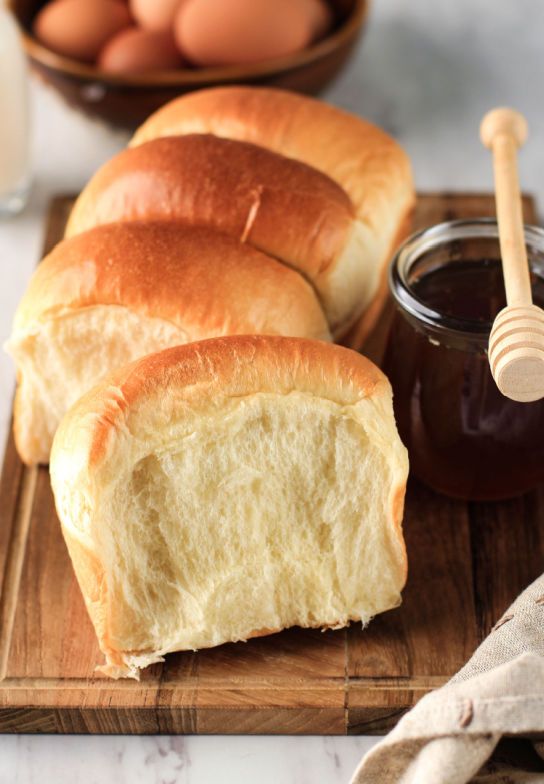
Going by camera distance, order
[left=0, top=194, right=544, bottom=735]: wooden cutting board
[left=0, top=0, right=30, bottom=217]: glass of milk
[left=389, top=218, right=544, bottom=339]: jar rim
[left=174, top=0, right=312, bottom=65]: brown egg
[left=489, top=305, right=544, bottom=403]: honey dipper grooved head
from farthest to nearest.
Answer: [left=174, top=0, right=312, bottom=65]: brown egg < [left=0, top=0, right=30, bottom=217]: glass of milk < [left=389, top=218, right=544, bottom=339]: jar rim < [left=0, top=194, right=544, bottom=735]: wooden cutting board < [left=489, top=305, right=544, bottom=403]: honey dipper grooved head

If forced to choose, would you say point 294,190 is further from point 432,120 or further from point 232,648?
point 432,120

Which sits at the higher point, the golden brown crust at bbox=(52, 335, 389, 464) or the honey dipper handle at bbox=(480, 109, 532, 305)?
the honey dipper handle at bbox=(480, 109, 532, 305)

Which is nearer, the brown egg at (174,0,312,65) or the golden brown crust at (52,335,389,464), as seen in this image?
the golden brown crust at (52,335,389,464)

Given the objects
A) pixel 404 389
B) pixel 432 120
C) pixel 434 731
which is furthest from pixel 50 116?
pixel 434 731

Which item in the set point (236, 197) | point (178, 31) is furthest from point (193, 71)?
point (236, 197)

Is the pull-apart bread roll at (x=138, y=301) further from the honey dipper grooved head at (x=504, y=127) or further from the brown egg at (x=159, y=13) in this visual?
the brown egg at (x=159, y=13)

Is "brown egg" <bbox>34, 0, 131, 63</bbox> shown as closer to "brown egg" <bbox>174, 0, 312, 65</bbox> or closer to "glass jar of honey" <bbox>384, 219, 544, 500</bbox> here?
"brown egg" <bbox>174, 0, 312, 65</bbox>

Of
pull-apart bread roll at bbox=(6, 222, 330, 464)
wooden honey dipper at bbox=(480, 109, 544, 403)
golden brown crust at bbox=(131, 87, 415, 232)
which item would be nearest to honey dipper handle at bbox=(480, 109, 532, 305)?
wooden honey dipper at bbox=(480, 109, 544, 403)
